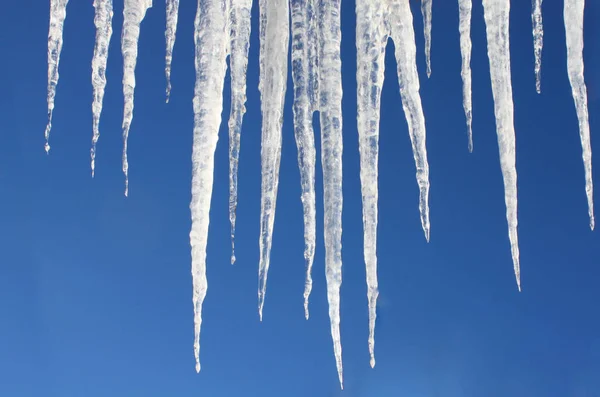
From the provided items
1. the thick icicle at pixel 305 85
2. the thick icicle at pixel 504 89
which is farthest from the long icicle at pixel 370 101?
the thick icicle at pixel 504 89

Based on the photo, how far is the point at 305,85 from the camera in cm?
148

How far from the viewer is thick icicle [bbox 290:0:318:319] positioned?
58.1 inches

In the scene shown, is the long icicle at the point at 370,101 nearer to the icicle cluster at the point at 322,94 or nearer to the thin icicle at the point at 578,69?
the icicle cluster at the point at 322,94

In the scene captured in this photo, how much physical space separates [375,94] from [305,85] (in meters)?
0.16

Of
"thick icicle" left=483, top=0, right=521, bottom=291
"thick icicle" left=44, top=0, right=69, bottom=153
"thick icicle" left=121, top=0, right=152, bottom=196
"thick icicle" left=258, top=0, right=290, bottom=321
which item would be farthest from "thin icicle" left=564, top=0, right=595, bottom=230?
"thick icicle" left=44, top=0, right=69, bottom=153

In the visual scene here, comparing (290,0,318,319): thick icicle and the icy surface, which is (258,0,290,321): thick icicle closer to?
(290,0,318,319): thick icicle

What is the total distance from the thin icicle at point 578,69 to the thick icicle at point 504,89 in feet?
0.49

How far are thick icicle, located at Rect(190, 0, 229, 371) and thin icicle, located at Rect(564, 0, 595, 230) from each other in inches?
31.8

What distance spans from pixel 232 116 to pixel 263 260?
339 millimetres

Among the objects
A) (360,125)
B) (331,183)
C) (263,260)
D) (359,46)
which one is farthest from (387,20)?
(263,260)

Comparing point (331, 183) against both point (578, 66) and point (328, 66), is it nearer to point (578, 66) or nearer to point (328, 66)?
point (328, 66)

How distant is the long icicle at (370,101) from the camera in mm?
1455

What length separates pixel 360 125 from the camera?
1472mm

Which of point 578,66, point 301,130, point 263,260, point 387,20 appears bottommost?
point 263,260
